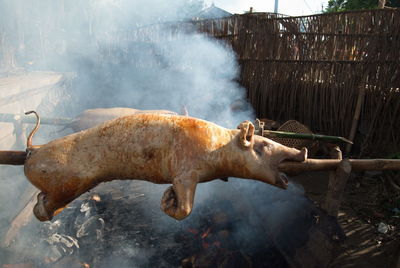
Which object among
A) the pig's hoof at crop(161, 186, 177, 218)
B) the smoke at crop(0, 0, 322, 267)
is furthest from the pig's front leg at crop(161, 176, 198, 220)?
the smoke at crop(0, 0, 322, 267)

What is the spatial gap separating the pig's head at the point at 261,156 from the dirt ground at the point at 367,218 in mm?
1930

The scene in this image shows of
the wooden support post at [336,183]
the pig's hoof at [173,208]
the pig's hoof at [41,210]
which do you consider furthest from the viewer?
the wooden support post at [336,183]

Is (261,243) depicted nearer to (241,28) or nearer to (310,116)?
(310,116)

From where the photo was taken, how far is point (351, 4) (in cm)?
1717

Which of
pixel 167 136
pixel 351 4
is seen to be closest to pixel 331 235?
pixel 167 136

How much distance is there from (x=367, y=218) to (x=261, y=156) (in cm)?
345

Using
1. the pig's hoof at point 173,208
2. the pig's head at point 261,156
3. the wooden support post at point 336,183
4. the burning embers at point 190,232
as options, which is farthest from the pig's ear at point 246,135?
the burning embers at point 190,232

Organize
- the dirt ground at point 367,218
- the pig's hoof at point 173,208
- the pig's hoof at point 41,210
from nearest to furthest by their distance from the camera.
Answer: the pig's hoof at point 173,208, the pig's hoof at point 41,210, the dirt ground at point 367,218

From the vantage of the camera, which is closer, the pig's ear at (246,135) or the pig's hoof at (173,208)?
the pig's hoof at (173,208)

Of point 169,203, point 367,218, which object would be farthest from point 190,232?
point 367,218

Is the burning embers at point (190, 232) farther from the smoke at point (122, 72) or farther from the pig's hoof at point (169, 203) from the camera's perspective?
the pig's hoof at point (169, 203)

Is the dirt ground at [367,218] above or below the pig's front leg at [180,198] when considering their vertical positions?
below

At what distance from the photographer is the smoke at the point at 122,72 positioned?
332 cm

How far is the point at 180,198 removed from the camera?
1865 millimetres
